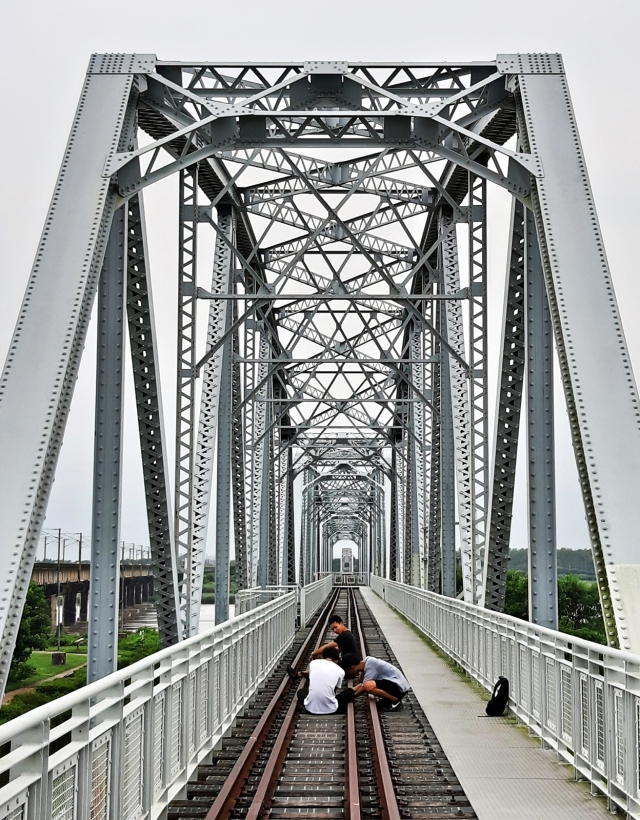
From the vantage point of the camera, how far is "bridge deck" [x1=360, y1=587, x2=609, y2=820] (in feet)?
22.5

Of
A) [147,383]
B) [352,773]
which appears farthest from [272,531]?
[352,773]

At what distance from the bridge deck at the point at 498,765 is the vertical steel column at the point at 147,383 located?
381cm

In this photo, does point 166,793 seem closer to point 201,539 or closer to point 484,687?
point 484,687

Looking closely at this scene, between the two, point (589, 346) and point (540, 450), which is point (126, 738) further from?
point (540, 450)

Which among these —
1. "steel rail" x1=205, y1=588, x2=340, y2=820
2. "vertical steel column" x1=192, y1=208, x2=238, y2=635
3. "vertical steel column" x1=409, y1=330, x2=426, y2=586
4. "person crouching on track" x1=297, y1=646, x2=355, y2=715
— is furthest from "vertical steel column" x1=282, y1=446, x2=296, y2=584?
"person crouching on track" x1=297, y1=646, x2=355, y2=715

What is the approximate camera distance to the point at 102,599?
1046 centimetres

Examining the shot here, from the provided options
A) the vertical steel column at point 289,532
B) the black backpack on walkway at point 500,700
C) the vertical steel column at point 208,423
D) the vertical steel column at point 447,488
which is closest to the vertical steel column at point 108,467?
the black backpack on walkway at point 500,700

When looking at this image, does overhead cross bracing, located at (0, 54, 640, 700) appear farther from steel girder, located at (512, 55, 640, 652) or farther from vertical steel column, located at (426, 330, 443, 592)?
vertical steel column, located at (426, 330, 443, 592)

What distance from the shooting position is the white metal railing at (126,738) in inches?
159

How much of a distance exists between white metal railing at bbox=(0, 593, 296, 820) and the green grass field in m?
33.3

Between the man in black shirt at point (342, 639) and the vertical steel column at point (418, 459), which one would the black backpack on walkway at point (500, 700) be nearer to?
the man in black shirt at point (342, 639)

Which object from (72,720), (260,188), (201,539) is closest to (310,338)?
(260,188)

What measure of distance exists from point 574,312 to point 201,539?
819cm

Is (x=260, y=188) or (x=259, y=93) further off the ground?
(x=260, y=188)
